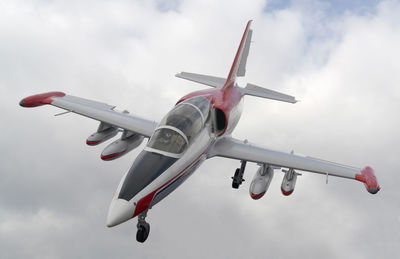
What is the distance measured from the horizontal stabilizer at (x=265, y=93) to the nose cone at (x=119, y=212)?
12.2 meters

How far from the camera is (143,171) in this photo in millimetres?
12180

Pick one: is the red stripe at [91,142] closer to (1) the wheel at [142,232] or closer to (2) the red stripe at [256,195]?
(2) the red stripe at [256,195]

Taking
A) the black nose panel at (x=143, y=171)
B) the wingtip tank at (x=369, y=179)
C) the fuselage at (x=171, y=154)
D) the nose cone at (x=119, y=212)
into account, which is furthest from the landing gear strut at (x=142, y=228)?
the wingtip tank at (x=369, y=179)

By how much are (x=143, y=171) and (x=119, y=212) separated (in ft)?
5.33

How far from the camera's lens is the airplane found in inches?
474

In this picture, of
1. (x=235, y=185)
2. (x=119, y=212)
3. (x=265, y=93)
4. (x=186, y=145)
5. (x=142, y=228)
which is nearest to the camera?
(x=119, y=212)

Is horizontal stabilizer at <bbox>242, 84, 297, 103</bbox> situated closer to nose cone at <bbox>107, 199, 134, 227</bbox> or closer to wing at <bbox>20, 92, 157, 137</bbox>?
wing at <bbox>20, 92, 157, 137</bbox>

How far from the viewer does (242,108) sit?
2125 cm

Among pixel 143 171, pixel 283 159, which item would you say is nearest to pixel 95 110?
pixel 143 171

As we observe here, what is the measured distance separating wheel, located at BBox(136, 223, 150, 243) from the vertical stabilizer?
10.7 metres

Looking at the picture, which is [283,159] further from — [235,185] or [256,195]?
[235,185]

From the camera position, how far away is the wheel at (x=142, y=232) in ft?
39.5

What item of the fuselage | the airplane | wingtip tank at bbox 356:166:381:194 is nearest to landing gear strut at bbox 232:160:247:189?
the airplane


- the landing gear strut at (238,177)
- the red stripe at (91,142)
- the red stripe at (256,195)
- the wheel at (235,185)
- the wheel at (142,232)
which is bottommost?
the wheel at (142,232)
